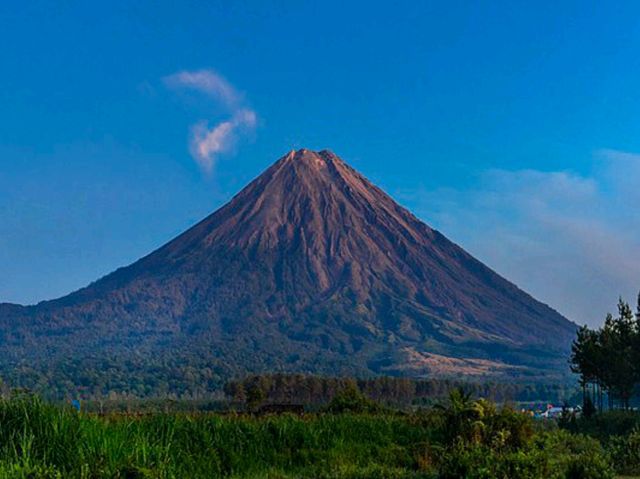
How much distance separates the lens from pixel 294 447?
2414cm

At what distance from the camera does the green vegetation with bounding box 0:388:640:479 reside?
51.9 ft

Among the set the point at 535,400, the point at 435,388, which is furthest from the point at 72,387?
the point at 535,400

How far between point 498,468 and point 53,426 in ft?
29.6

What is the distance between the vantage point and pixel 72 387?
182 meters

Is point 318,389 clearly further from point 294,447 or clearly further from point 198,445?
point 198,445

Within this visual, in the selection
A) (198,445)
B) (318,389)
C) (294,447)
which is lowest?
(294,447)

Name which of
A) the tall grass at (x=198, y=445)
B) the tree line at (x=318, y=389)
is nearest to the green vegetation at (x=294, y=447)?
the tall grass at (x=198, y=445)

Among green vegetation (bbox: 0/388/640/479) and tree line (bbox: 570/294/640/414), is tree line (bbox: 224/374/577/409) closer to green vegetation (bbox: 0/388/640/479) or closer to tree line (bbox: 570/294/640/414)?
tree line (bbox: 570/294/640/414)

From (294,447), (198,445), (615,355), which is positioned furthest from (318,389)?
(198,445)

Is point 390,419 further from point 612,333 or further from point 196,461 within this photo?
point 612,333

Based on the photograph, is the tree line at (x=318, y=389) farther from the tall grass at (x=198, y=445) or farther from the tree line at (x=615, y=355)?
the tall grass at (x=198, y=445)

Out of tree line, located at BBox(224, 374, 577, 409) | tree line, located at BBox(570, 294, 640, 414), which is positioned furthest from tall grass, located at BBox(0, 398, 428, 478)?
tree line, located at BBox(224, 374, 577, 409)

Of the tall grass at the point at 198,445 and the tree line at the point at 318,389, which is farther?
the tree line at the point at 318,389

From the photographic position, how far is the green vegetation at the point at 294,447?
51.9 ft
